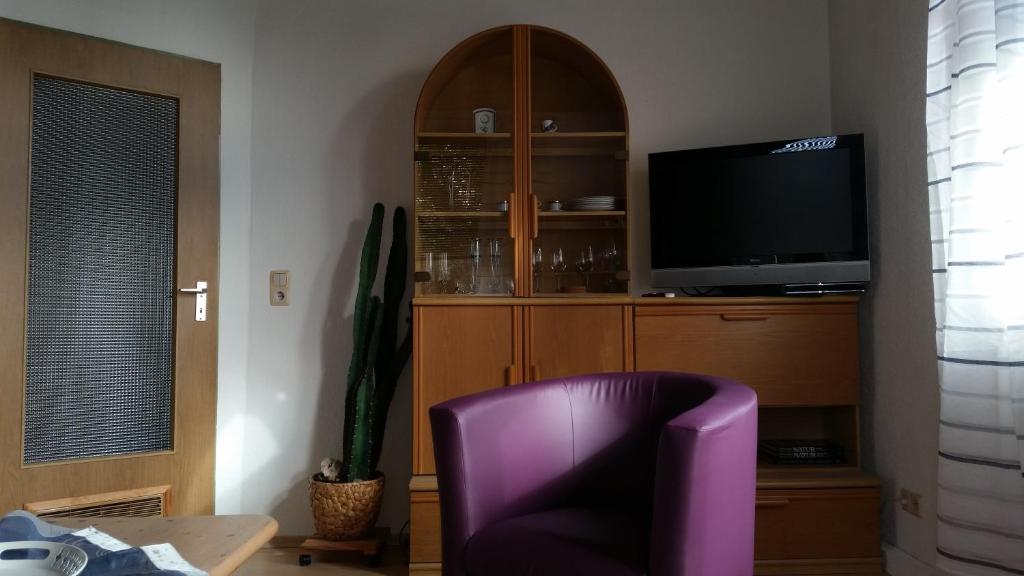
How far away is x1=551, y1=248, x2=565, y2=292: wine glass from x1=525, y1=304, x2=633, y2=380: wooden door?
15cm

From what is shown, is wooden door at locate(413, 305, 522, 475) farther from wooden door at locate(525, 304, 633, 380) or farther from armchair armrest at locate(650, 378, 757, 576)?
armchair armrest at locate(650, 378, 757, 576)

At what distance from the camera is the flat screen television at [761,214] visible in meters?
2.57

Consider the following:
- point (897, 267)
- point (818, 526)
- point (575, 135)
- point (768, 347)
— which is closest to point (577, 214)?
point (575, 135)

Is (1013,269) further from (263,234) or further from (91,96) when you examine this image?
(91,96)

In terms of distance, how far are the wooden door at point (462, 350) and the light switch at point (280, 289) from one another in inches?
30.6

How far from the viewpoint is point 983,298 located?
190 cm

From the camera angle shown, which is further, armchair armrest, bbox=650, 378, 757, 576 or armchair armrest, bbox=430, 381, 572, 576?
armchair armrest, bbox=430, 381, 572, 576

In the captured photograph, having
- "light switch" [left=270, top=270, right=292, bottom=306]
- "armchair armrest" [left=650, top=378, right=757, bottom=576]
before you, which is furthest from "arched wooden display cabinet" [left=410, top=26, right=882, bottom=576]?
"armchair armrest" [left=650, top=378, right=757, bottom=576]

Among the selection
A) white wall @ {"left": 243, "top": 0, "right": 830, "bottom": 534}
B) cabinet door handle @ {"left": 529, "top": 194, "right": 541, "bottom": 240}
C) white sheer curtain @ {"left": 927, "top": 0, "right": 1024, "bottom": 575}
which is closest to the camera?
white sheer curtain @ {"left": 927, "top": 0, "right": 1024, "bottom": 575}

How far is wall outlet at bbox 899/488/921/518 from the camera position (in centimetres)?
232

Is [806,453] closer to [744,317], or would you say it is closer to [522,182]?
[744,317]

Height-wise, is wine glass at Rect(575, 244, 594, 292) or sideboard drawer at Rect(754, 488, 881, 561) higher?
wine glass at Rect(575, 244, 594, 292)

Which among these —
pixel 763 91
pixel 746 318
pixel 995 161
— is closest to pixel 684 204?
pixel 746 318

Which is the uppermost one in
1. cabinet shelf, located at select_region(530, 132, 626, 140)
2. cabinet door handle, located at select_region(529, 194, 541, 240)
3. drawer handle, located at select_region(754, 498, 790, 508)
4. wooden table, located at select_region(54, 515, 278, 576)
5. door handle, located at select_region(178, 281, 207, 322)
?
cabinet shelf, located at select_region(530, 132, 626, 140)
